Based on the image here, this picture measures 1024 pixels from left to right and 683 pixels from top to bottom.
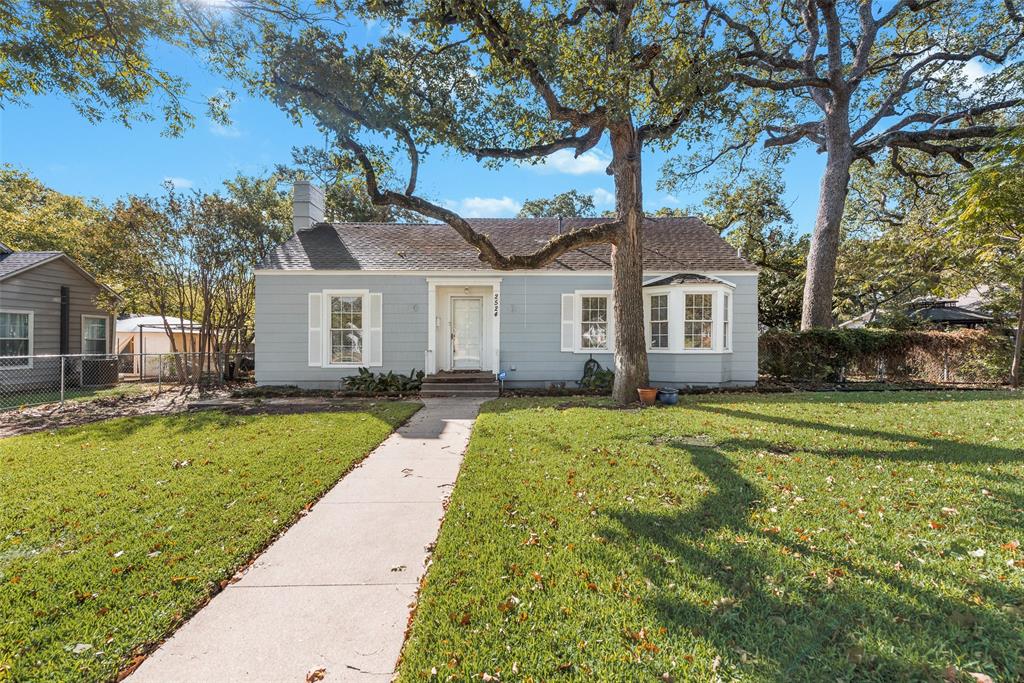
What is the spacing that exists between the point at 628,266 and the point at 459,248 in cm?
562

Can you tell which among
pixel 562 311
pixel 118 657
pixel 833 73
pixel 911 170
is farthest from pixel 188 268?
pixel 911 170

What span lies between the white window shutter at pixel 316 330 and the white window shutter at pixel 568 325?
252 inches

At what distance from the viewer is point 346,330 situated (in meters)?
11.7

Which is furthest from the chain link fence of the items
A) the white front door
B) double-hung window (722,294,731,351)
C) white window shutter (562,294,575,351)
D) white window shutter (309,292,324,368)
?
double-hung window (722,294,731,351)

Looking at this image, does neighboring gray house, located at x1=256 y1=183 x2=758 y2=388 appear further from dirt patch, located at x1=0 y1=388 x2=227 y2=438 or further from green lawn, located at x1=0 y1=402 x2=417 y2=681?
green lawn, located at x1=0 y1=402 x2=417 y2=681

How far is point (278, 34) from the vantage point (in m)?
7.25

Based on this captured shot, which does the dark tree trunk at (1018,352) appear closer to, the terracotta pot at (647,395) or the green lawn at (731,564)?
the green lawn at (731,564)

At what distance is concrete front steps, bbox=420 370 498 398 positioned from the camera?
10758 mm

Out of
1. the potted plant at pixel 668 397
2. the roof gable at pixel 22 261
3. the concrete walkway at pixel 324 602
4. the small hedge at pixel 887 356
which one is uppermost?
the roof gable at pixel 22 261

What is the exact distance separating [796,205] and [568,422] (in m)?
19.2

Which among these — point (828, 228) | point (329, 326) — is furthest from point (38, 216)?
point (828, 228)

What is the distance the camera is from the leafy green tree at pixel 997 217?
8.06 metres

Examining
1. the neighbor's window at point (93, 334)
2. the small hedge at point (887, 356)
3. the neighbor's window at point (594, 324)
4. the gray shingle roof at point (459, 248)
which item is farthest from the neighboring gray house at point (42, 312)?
the small hedge at point (887, 356)

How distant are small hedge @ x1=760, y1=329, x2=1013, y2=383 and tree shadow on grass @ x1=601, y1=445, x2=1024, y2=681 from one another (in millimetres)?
11086
